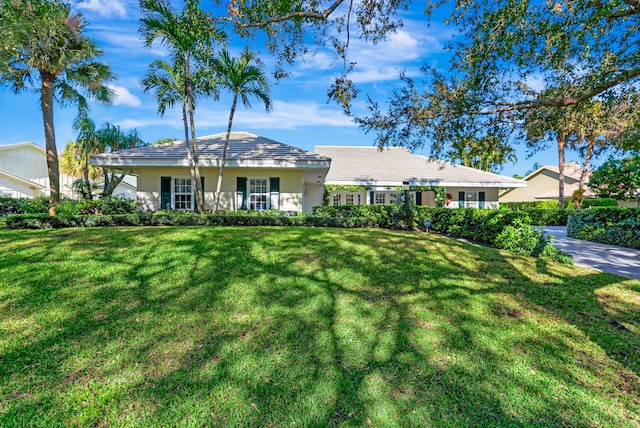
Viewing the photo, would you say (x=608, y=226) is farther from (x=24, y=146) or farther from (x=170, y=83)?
(x=24, y=146)

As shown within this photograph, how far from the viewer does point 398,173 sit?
2205 cm

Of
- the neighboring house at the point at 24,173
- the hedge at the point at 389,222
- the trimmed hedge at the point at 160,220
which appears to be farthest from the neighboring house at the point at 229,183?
the neighboring house at the point at 24,173

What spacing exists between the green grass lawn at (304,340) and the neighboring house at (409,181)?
14995 mm

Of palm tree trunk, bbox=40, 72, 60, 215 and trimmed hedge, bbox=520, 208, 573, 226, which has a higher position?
palm tree trunk, bbox=40, 72, 60, 215

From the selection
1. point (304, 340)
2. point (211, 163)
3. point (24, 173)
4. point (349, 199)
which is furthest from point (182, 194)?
point (24, 173)

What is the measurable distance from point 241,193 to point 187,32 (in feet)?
27.2

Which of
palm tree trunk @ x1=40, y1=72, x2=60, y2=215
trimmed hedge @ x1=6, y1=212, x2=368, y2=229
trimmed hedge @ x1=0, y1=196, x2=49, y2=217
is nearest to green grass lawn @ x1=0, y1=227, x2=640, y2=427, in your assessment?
trimmed hedge @ x1=6, y1=212, x2=368, y2=229

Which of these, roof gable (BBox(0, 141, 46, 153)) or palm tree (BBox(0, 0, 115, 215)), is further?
roof gable (BBox(0, 141, 46, 153))

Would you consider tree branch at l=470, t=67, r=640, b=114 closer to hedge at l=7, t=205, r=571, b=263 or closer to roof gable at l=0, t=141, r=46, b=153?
hedge at l=7, t=205, r=571, b=263

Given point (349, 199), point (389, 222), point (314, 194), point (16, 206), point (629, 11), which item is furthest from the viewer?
point (349, 199)

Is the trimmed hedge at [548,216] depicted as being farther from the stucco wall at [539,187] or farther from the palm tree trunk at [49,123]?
the palm tree trunk at [49,123]

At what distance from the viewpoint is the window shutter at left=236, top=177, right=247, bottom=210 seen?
14055mm

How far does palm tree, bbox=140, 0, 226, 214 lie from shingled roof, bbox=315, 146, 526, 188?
1083 cm

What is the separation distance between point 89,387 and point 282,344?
6.08 feet
